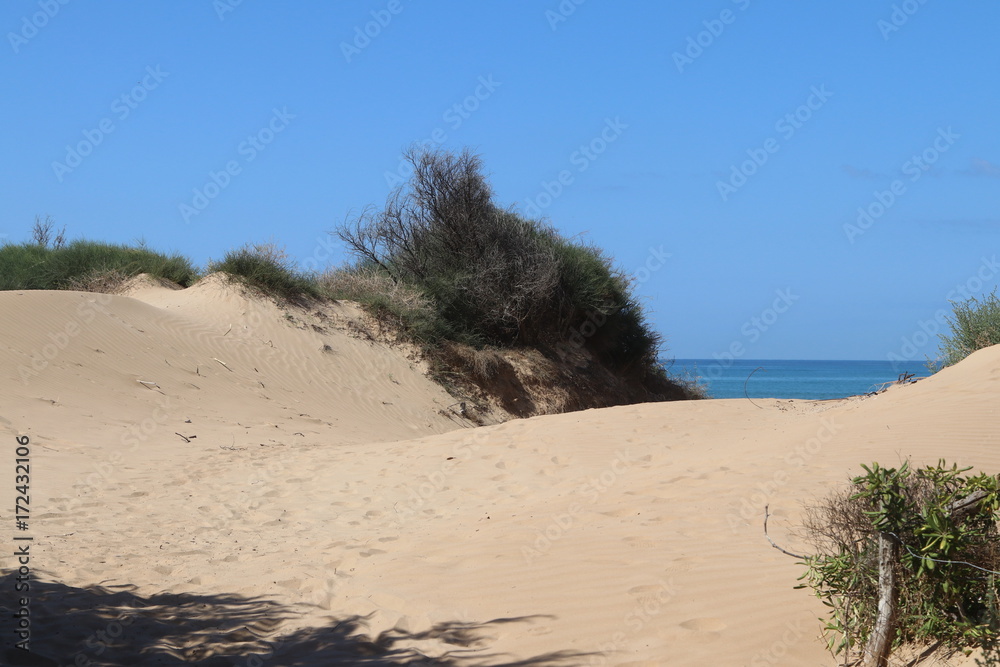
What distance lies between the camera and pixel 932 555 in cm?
345

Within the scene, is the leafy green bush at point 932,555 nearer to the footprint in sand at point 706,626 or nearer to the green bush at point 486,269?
the footprint in sand at point 706,626

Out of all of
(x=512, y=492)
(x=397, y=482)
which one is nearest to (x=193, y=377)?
(x=397, y=482)

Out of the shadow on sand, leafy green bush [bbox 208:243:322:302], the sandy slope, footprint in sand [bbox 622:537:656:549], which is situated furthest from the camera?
leafy green bush [bbox 208:243:322:302]

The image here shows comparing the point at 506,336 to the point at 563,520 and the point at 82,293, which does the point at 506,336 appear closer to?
the point at 82,293

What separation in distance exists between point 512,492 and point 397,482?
5.08ft

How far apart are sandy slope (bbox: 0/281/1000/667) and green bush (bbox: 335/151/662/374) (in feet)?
24.5

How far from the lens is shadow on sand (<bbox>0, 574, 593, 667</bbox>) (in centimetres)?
417

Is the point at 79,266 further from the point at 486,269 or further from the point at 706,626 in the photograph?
the point at 706,626

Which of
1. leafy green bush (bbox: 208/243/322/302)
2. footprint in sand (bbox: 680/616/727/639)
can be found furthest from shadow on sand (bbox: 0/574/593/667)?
leafy green bush (bbox: 208/243/322/302)

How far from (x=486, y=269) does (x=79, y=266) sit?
11.1m

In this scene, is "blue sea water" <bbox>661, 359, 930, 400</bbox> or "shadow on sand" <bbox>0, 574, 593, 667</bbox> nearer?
"shadow on sand" <bbox>0, 574, 593, 667</bbox>

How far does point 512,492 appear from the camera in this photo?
26.9 feet

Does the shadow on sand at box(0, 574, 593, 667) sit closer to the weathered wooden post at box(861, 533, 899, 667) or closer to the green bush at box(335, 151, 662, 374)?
the weathered wooden post at box(861, 533, 899, 667)

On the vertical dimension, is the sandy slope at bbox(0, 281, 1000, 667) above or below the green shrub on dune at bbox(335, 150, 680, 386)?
below
